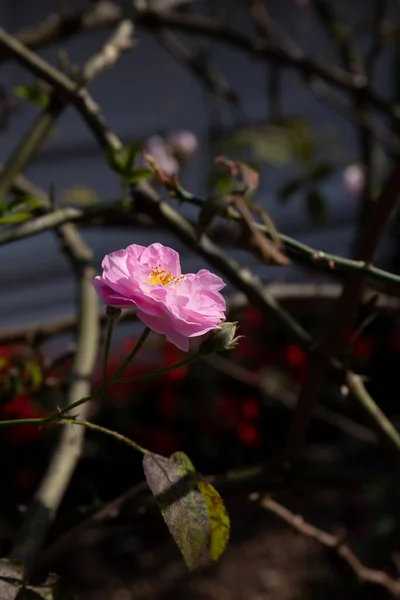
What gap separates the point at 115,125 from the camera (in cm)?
408

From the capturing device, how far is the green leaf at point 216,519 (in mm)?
562

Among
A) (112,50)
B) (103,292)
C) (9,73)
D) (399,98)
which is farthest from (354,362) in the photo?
(399,98)

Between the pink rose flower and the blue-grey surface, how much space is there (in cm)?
292

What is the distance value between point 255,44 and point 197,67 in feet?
0.55

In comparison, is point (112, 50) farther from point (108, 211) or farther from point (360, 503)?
point (360, 503)

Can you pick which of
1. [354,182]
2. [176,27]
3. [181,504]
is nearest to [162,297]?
[181,504]

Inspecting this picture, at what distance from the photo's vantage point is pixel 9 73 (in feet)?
11.4

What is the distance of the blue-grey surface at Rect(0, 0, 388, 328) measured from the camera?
12.4 ft

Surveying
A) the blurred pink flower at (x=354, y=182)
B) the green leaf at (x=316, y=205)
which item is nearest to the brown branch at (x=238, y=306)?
the green leaf at (x=316, y=205)

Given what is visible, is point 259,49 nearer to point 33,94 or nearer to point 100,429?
point 33,94

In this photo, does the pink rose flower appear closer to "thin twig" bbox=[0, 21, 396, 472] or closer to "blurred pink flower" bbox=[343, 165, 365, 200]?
"thin twig" bbox=[0, 21, 396, 472]

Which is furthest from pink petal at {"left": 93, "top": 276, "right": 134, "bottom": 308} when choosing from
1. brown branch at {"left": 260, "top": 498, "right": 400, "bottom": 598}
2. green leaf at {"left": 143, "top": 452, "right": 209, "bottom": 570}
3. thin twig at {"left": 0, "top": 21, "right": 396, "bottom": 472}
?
brown branch at {"left": 260, "top": 498, "right": 400, "bottom": 598}

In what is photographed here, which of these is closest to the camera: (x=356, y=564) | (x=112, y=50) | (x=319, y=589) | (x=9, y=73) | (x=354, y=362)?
(x=354, y=362)

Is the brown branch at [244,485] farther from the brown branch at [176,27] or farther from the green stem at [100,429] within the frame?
the brown branch at [176,27]
